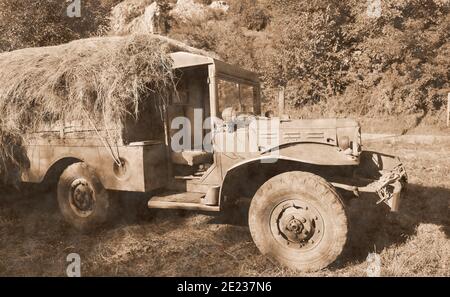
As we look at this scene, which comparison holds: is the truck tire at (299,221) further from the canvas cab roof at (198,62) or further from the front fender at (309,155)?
the canvas cab roof at (198,62)

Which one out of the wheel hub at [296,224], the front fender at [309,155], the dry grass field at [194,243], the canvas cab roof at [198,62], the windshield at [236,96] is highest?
the canvas cab roof at [198,62]

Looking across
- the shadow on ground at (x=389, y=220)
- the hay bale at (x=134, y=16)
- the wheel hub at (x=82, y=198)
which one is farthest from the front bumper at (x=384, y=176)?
the hay bale at (x=134, y=16)

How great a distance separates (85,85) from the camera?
14.9ft

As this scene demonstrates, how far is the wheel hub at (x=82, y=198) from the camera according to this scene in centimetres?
496

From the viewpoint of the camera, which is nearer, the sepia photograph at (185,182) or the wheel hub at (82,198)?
the sepia photograph at (185,182)

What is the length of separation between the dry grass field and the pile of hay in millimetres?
1077

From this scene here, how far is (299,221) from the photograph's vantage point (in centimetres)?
372

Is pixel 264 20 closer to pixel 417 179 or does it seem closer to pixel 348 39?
pixel 348 39

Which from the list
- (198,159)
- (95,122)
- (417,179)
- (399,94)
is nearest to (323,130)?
(198,159)

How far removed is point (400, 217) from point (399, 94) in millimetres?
9428

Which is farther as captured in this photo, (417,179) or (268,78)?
(268,78)

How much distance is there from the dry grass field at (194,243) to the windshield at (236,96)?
1.54 metres

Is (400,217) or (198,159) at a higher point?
(198,159)

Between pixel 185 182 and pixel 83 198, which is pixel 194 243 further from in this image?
pixel 83 198
